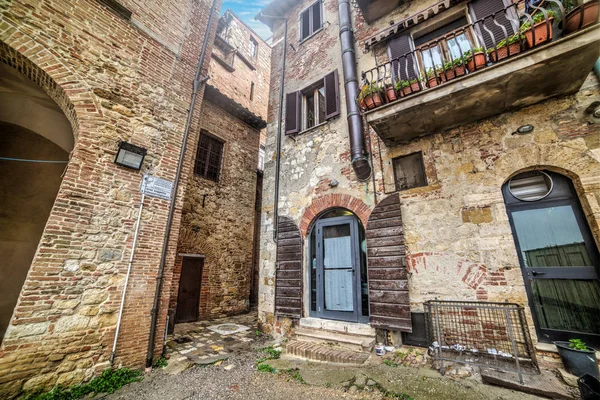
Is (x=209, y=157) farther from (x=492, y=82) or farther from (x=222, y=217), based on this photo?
(x=492, y=82)

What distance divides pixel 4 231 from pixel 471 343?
954 centimetres

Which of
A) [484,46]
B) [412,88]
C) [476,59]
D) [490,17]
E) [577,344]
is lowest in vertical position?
[577,344]

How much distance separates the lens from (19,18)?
3.80 metres

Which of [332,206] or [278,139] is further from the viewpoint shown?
[278,139]

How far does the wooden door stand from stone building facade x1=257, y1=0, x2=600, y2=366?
2.77 m

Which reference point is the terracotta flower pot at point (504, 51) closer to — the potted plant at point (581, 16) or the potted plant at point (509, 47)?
the potted plant at point (509, 47)

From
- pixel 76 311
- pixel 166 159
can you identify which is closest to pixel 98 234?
pixel 76 311

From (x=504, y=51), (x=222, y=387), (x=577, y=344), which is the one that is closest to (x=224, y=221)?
(x=222, y=387)

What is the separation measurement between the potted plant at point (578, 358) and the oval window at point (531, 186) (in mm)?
2071

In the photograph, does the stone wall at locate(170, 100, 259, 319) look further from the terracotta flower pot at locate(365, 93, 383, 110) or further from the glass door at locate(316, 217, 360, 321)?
the terracotta flower pot at locate(365, 93, 383, 110)

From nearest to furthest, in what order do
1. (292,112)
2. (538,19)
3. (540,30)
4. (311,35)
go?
1. (540,30)
2. (538,19)
3. (292,112)
4. (311,35)

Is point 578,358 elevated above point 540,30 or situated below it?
below

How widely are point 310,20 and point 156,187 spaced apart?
757 cm

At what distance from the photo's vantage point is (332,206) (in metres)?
5.61
